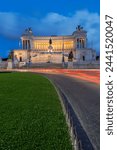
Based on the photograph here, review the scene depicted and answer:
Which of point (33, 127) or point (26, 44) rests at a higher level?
point (26, 44)

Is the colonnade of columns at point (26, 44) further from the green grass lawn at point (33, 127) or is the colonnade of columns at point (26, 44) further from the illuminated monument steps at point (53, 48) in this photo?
the green grass lawn at point (33, 127)

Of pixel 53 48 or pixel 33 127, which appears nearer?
pixel 33 127

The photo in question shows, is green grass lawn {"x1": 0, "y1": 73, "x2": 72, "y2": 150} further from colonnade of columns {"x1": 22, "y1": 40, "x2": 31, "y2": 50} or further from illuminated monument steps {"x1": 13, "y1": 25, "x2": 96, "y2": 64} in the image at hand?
colonnade of columns {"x1": 22, "y1": 40, "x2": 31, "y2": 50}

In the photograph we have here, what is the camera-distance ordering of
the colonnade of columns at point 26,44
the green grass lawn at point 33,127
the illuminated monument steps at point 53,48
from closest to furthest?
the green grass lawn at point 33,127
the illuminated monument steps at point 53,48
the colonnade of columns at point 26,44

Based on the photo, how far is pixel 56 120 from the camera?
8.88 meters

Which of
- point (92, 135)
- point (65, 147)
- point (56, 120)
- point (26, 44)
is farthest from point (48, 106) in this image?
point (26, 44)

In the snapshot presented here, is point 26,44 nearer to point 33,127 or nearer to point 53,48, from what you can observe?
point 53,48

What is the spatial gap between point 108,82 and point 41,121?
4.68m

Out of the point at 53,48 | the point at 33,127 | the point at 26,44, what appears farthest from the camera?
the point at 53,48

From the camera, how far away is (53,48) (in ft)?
478

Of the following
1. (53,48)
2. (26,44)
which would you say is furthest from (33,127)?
(53,48)

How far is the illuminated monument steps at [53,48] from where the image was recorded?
12731 centimetres

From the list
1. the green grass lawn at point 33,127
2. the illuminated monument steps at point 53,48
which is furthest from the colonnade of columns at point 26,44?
the green grass lawn at point 33,127

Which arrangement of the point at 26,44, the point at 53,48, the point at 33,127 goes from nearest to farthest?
the point at 33,127 < the point at 26,44 < the point at 53,48
